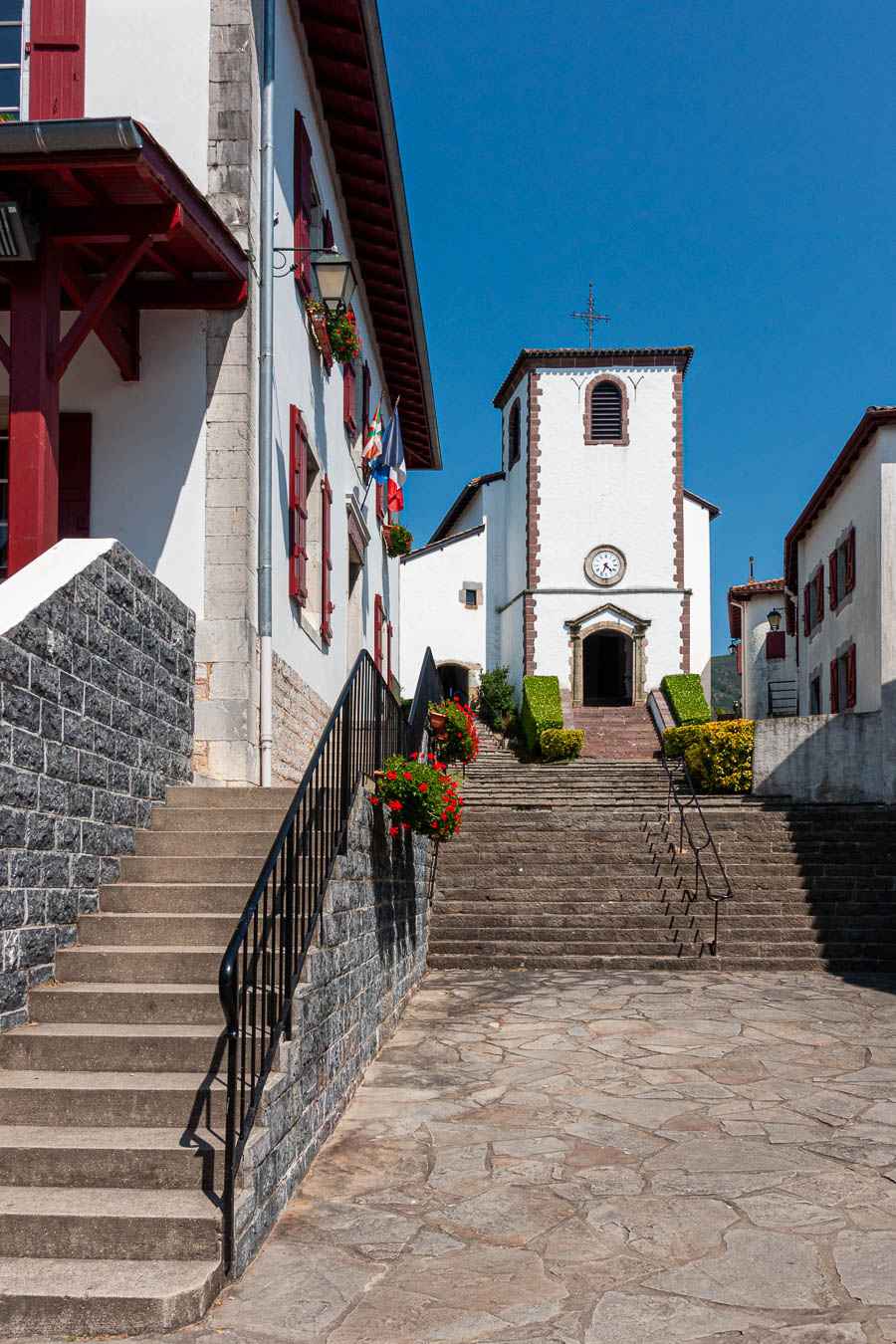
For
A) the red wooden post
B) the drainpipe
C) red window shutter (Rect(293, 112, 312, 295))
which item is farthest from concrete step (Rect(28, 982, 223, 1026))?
red window shutter (Rect(293, 112, 312, 295))

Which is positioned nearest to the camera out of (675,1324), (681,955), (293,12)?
(675,1324)

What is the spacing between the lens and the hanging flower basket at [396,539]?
17312 mm

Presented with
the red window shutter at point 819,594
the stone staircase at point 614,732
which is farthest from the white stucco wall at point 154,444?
the red window shutter at point 819,594

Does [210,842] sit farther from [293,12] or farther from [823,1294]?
[293,12]

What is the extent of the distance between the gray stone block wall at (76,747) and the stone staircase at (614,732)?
19.3 m

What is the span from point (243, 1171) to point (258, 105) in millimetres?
7157

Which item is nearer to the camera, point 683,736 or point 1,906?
point 1,906

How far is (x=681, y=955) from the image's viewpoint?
38.9 ft

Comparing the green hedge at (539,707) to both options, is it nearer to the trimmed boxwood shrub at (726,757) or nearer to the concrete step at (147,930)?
the trimmed boxwood shrub at (726,757)

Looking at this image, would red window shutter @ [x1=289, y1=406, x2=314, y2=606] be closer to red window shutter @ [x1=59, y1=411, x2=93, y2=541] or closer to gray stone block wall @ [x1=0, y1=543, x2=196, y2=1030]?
red window shutter @ [x1=59, y1=411, x2=93, y2=541]

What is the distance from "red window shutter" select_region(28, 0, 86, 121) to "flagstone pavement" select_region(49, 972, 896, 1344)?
21.4 ft

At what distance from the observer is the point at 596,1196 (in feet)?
16.6

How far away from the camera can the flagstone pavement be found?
3848 millimetres

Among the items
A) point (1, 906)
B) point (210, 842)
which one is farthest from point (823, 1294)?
point (210, 842)
